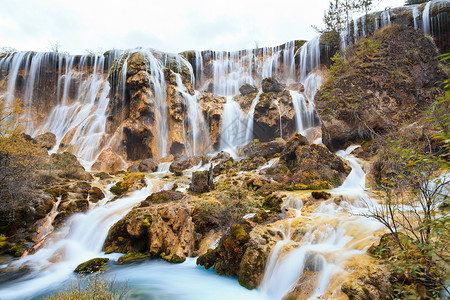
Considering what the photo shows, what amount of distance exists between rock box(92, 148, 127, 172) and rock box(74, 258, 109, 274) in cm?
1552

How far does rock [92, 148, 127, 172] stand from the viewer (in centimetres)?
2198

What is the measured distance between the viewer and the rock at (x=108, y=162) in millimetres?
21984

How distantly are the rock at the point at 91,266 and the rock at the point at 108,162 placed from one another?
50.9 feet

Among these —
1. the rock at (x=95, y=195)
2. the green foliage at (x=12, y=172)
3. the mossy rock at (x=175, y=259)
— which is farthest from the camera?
the rock at (x=95, y=195)

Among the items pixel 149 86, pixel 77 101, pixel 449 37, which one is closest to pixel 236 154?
pixel 149 86

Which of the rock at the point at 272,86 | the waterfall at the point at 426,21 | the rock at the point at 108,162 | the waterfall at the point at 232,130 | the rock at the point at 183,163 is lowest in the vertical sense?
the rock at the point at 183,163

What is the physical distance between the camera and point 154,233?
29.8 feet

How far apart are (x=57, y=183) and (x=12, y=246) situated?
497 centimetres

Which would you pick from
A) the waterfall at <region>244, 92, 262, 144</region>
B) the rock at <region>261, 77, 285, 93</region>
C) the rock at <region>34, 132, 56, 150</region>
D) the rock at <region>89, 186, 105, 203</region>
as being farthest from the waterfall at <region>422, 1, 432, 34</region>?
the rock at <region>34, 132, 56, 150</region>

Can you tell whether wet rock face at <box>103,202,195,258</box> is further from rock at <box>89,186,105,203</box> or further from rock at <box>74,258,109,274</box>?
rock at <box>89,186,105,203</box>

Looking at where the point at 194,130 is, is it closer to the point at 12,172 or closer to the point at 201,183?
the point at 201,183

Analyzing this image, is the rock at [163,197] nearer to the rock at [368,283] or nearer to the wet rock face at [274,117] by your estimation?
the rock at [368,283]

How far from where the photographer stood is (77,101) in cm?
3403

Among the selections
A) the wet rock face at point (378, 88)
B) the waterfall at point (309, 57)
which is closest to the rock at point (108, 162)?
the wet rock face at point (378, 88)
